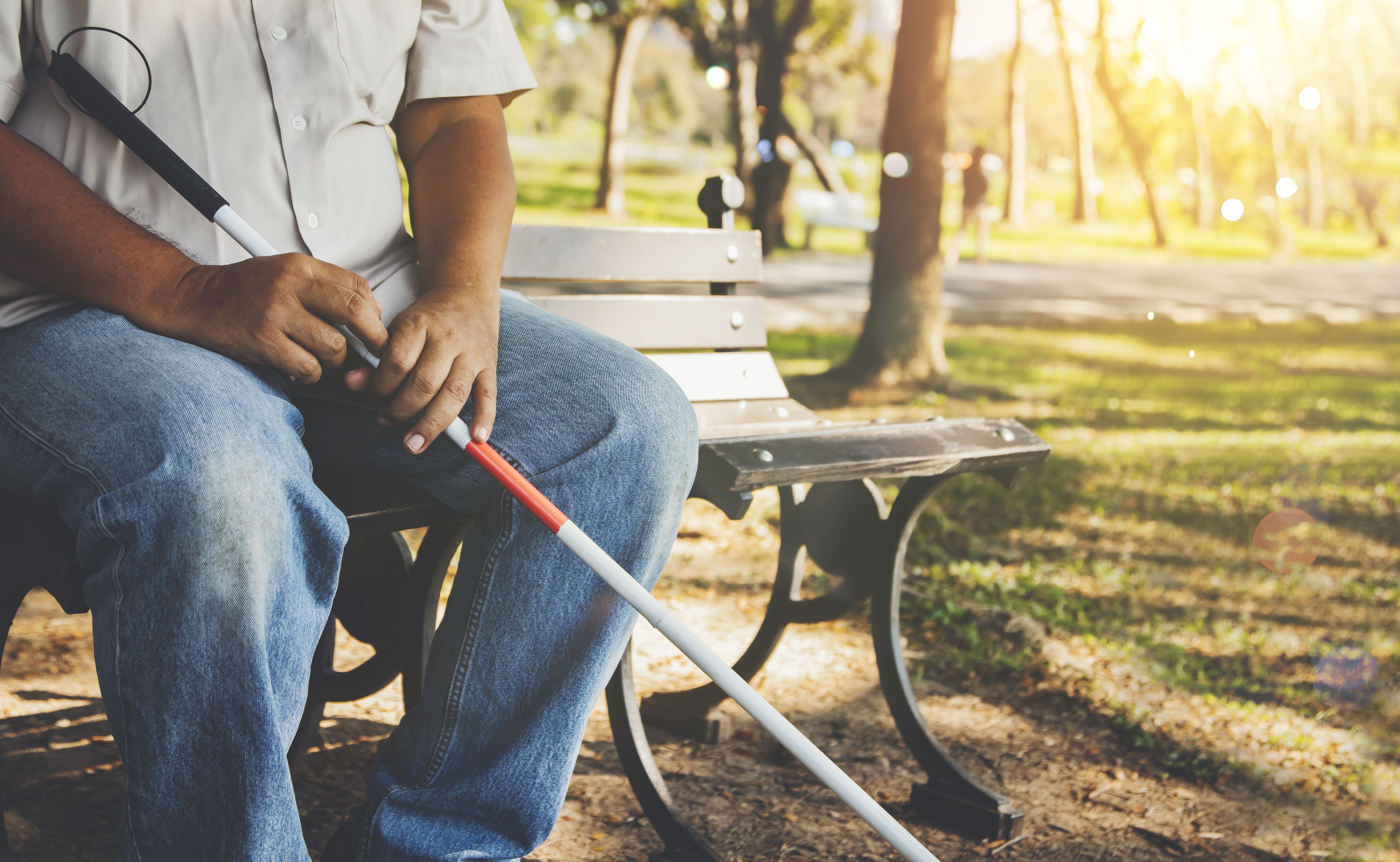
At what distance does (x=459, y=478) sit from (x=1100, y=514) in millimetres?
4086

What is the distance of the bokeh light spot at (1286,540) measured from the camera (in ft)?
15.5

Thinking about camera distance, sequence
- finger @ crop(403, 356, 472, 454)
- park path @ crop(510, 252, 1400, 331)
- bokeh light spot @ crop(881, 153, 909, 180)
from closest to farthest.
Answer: finger @ crop(403, 356, 472, 454), bokeh light spot @ crop(881, 153, 909, 180), park path @ crop(510, 252, 1400, 331)

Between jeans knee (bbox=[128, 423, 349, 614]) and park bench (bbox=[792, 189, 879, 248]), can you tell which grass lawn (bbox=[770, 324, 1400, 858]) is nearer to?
jeans knee (bbox=[128, 423, 349, 614])

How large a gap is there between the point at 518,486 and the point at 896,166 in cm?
629

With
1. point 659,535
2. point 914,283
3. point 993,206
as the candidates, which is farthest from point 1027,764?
point 993,206

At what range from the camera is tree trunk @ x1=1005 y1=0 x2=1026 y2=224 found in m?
19.4

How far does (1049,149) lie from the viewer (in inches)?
1569

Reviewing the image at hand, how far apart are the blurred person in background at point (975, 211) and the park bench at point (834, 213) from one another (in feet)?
5.76

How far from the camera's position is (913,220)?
7.47 metres

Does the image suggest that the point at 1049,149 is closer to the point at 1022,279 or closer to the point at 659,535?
the point at 1022,279

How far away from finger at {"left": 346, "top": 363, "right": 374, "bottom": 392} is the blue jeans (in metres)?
0.08

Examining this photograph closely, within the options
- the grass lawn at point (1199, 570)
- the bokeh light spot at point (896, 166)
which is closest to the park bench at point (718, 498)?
the grass lawn at point (1199, 570)

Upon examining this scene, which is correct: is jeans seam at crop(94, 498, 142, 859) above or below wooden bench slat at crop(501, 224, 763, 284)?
below

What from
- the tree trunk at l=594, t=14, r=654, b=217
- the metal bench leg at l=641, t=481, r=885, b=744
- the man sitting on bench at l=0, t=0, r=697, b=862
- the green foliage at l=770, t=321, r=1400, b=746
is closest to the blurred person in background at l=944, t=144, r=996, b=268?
the tree trunk at l=594, t=14, r=654, b=217
